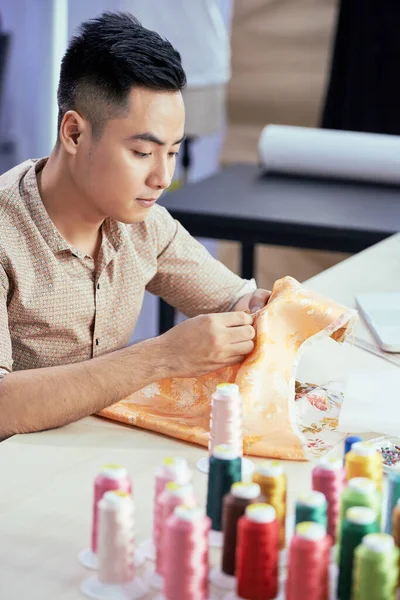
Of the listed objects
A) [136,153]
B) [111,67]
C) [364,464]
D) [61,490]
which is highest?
[111,67]

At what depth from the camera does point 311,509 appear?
95 centimetres

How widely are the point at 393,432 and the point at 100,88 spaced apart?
2.35 feet

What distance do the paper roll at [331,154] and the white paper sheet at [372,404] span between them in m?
1.65

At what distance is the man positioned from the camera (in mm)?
1409

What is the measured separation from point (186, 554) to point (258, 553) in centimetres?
7

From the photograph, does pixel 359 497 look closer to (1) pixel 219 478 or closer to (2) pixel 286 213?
(1) pixel 219 478

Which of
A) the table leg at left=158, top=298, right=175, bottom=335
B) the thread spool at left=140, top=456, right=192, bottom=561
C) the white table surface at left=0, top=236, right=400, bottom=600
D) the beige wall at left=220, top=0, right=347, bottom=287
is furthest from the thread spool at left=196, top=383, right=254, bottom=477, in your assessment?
the beige wall at left=220, top=0, right=347, bottom=287

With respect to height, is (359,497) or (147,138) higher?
(147,138)

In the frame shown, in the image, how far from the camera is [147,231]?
181cm

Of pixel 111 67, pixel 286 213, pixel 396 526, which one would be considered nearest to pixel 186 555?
pixel 396 526

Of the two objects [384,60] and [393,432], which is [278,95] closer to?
[384,60]

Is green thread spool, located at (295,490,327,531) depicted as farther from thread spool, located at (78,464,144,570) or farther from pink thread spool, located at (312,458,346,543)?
thread spool, located at (78,464,144,570)

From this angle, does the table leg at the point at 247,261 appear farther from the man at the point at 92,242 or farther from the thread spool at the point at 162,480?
the thread spool at the point at 162,480

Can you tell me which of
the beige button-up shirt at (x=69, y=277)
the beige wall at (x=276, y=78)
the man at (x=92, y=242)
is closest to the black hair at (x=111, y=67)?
the man at (x=92, y=242)
